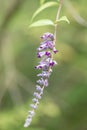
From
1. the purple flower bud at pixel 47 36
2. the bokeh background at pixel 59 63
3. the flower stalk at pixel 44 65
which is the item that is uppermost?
the bokeh background at pixel 59 63

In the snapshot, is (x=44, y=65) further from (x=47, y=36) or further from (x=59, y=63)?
(x=59, y=63)

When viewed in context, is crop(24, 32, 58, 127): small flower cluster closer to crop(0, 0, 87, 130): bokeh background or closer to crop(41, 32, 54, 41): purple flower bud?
crop(41, 32, 54, 41): purple flower bud

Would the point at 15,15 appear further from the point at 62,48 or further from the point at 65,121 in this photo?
the point at 65,121

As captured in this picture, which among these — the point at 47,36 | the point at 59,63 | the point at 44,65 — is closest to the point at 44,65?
the point at 44,65

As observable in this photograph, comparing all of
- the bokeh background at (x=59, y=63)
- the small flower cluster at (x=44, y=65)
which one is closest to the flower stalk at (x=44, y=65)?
the small flower cluster at (x=44, y=65)

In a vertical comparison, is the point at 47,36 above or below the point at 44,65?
above

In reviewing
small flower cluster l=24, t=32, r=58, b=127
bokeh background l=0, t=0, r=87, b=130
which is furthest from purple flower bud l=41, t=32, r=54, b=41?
bokeh background l=0, t=0, r=87, b=130

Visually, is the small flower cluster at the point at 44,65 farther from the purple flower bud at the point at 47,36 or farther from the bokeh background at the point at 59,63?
the bokeh background at the point at 59,63
